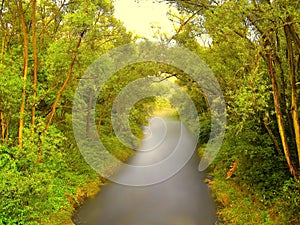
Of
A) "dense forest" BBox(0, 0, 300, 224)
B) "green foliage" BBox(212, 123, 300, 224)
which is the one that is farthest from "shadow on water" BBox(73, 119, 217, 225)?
"green foliage" BBox(212, 123, 300, 224)

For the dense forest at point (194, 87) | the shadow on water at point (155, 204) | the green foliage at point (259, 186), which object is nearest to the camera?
the dense forest at point (194, 87)

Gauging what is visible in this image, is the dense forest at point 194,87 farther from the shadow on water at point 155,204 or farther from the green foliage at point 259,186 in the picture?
the shadow on water at point 155,204

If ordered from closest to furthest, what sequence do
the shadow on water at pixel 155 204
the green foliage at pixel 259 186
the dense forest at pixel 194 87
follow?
the dense forest at pixel 194 87 → the green foliage at pixel 259 186 → the shadow on water at pixel 155 204

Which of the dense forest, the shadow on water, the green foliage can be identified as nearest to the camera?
the dense forest

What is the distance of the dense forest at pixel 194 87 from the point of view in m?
10.1

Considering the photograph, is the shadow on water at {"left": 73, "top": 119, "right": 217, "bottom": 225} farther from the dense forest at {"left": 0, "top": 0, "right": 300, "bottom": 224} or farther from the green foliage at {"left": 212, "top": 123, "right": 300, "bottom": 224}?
the green foliage at {"left": 212, "top": 123, "right": 300, "bottom": 224}

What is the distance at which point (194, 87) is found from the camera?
22.6 meters

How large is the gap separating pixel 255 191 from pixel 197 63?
11.2 metres

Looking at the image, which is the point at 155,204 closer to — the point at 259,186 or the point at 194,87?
the point at 259,186

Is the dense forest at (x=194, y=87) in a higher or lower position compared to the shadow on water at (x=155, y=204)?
higher

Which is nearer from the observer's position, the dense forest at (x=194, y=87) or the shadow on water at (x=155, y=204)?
the dense forest at (x=194, y=87)

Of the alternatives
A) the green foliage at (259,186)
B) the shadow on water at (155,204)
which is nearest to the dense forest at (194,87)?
the green foliage at (259,186)

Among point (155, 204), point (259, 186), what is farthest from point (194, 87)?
point (259, 186)

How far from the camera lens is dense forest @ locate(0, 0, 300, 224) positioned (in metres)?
10.1
